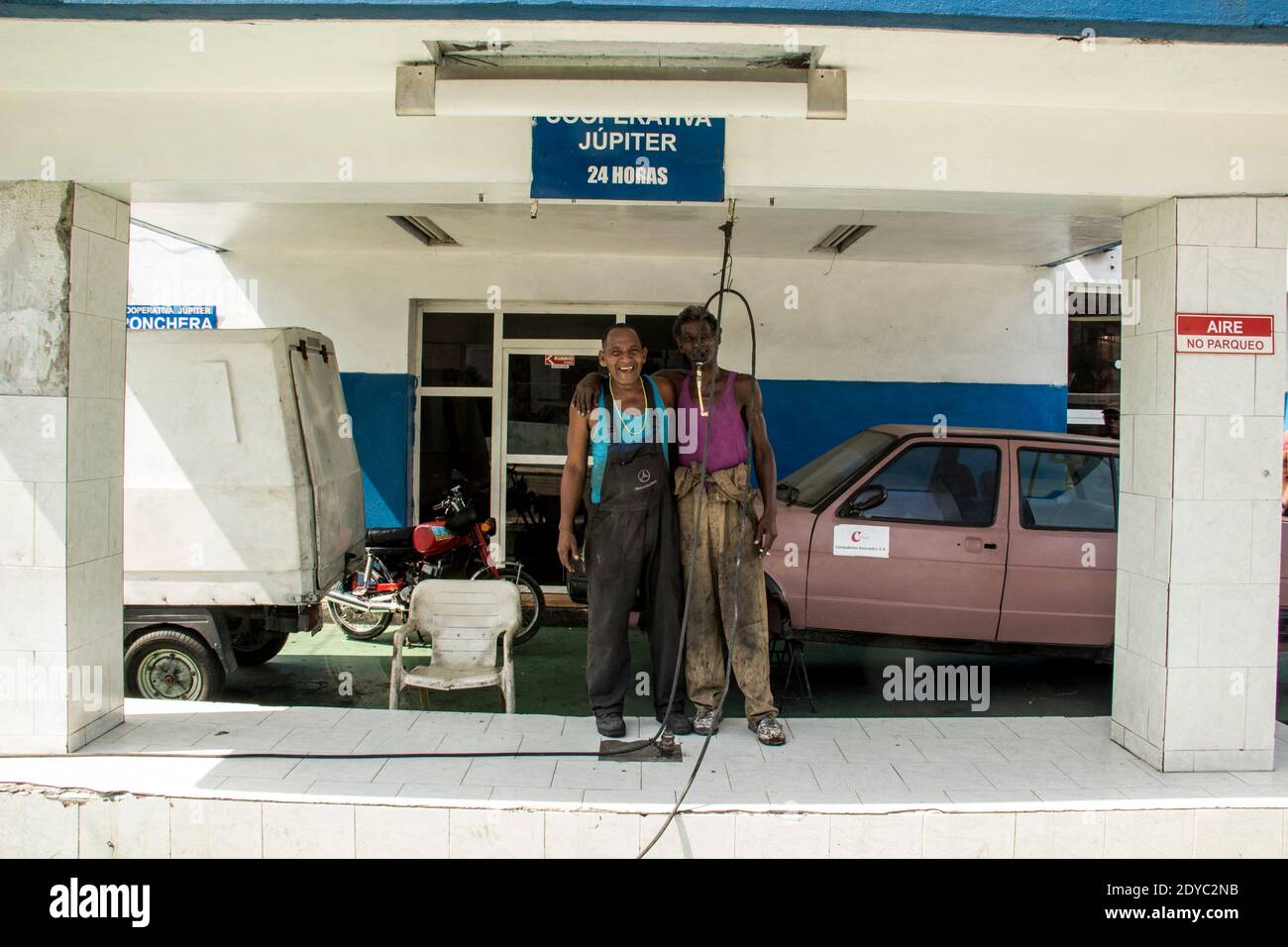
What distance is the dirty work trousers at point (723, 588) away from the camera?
4.66 meters

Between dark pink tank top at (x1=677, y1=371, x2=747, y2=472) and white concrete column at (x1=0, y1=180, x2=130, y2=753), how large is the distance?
108 inches

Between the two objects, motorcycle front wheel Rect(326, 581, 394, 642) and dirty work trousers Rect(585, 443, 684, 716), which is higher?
dirty work trousers Rect(585, 443, 684, 716)

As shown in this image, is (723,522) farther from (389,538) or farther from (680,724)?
(389,538)

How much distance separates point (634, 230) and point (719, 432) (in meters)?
3.33

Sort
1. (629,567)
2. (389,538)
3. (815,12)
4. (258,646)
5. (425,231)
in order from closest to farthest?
(815,12)
(629,567)
(258,646)
(389,538)
(425,231)

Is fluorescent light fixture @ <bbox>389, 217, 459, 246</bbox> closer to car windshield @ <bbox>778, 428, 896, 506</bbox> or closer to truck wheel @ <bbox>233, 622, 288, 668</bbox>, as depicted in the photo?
truck wheel @ <bbox>233, 622, 288, 668</bbox>

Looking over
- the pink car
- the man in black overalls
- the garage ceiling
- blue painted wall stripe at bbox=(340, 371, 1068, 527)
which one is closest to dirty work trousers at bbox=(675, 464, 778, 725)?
the man in black overalls

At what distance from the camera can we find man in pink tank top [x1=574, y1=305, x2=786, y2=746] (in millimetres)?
4609

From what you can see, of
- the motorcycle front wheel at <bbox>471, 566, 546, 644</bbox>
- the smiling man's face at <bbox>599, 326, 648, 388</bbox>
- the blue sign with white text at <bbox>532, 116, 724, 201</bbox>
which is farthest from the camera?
the motorcycle front wheel at <bbox>471, 566, 546, 644</bbox>

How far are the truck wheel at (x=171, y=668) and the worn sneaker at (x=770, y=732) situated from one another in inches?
124

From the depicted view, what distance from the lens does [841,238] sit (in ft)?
25.4

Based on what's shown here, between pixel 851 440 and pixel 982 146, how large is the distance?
2.85 metres

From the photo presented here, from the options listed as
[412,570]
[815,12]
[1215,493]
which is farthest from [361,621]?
[1215,493]
